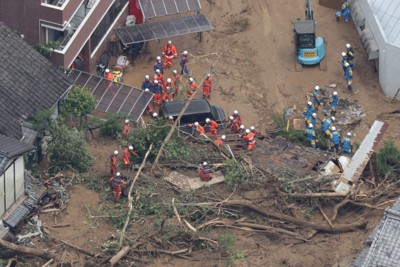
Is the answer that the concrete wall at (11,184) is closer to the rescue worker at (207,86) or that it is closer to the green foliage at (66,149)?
the green foliage at (66,149)

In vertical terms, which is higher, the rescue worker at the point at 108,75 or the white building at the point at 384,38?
the rescue worker at the point at 108,75

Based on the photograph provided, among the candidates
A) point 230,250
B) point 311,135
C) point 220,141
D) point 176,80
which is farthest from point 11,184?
point 311,135

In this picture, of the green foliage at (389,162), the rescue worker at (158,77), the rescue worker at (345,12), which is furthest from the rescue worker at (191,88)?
the rescue worker at (345,12)

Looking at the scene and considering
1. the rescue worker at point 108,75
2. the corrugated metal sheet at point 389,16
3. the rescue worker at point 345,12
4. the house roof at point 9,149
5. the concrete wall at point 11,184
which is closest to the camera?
the house roof at point 9,149

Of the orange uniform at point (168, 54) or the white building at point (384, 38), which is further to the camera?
the orange uniform at point (168, 54)

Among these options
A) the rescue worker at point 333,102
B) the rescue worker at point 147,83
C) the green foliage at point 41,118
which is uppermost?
the green foliage at point 41,118

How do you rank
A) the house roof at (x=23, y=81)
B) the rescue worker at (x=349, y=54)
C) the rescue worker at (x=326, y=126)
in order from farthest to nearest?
1. the rescue worker at (x=349, y=54)
2. the rescue worker at (x=326, y=126)
3. the house roof at (x=23, y=81)
